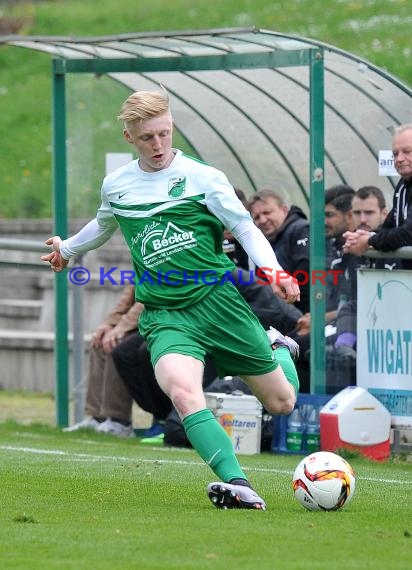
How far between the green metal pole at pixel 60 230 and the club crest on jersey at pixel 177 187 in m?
6.46

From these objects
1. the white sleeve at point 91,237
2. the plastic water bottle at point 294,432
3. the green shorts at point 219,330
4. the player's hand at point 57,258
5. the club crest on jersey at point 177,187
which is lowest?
the plastic water bottle at point 294,432

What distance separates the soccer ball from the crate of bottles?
424 centimetres

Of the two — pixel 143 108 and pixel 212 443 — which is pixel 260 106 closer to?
pixel 143 108

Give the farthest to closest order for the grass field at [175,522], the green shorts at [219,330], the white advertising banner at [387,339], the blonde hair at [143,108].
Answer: the white advertising banner at [387,339] → the green shorts at [219,330] → the blonde hair at [143,108] → the grass field at [175,522]

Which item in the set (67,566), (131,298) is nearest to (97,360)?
(131,298)

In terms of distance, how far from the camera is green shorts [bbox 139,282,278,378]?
760 centimetres

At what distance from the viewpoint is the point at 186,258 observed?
300 inches

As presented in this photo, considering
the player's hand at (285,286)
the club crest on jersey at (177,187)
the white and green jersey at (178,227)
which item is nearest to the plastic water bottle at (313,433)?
the white and green jersey at (178,227)

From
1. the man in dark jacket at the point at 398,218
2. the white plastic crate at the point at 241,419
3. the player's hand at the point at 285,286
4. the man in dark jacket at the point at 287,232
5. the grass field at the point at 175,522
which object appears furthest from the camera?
the man in dark jacket at the point at 287,232

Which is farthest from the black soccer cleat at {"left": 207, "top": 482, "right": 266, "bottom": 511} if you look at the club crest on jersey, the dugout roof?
the dugout roof

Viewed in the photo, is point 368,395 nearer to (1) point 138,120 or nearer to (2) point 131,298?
(2) point 131,298

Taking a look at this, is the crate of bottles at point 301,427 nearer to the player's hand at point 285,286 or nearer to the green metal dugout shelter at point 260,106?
the green metal dugout shelter at point 260,106

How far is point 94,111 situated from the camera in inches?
568

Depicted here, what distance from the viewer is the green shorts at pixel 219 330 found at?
760cm
